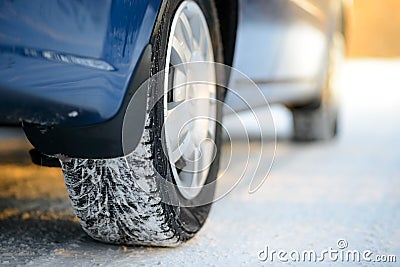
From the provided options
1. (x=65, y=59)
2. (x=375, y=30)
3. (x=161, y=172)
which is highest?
(x=375, y=30)

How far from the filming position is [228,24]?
222 centimetres

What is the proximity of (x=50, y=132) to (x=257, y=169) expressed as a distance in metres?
1.99

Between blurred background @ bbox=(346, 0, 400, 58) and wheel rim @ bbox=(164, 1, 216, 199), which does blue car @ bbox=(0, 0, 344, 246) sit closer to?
wheel rim @ bbox=(164, 1, 216, 199)

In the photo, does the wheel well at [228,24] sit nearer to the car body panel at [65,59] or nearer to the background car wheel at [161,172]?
the background car wheel at [161,172]

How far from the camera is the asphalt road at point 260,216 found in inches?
72.2

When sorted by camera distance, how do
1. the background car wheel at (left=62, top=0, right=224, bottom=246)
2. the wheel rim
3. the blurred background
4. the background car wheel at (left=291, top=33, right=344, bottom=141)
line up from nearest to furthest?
the background car wheel at (left=62, top=0, right=224, bottom=246)
the wheel rim
the background car wheel at (left=291, top=33, right=344, bottom=141)
the blurred background

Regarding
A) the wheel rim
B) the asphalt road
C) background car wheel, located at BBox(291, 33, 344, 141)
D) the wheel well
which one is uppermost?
the wheel well

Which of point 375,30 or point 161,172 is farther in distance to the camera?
point 375,30

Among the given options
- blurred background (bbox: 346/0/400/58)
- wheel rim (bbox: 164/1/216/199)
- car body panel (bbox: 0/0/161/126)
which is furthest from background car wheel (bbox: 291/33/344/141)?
blurred background (bbox: 346/0/400/58)

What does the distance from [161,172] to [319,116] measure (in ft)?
9.76

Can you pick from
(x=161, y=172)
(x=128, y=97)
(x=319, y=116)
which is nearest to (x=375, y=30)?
(x=319, y=116)

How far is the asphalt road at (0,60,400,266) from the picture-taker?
1833mm

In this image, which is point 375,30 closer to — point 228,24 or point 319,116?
point 319,116

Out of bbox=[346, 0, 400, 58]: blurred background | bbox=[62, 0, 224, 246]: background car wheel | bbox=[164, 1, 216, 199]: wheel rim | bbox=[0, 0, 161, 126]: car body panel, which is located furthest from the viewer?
bbox=[346, 0, 400, 58]: blurred background
